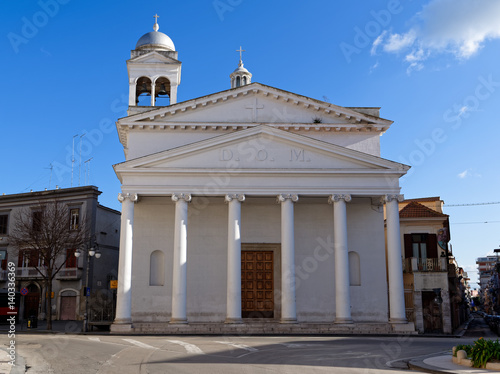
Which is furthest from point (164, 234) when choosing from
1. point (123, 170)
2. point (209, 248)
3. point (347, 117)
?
point (347, 117)

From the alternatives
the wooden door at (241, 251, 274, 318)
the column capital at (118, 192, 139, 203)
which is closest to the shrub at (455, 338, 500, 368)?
the wooden door at (241, 251, 274, 318)

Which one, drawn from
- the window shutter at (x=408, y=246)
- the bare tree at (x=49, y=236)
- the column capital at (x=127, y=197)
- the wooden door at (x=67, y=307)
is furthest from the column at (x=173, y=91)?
the window shutter at (x=408, y=246)

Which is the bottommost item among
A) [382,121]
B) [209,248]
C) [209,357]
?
[209,357]

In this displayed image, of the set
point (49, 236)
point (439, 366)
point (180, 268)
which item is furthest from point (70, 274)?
point (439, 366)

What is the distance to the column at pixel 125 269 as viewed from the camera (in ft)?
85.5

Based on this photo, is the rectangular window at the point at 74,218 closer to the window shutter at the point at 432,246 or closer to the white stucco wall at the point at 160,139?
the white stucco wall at the point at 160,139

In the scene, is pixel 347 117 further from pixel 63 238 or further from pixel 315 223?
pixel 63 238

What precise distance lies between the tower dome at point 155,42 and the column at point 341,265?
16985 mm

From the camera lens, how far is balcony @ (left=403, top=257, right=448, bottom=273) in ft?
108

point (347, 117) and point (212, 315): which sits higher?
point (347, 117)

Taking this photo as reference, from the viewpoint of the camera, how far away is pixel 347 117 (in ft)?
102

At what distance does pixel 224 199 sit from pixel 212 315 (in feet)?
21.0

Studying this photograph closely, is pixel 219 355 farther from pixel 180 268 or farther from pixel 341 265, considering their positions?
pixel 341 265

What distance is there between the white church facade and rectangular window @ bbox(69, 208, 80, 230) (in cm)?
1246
